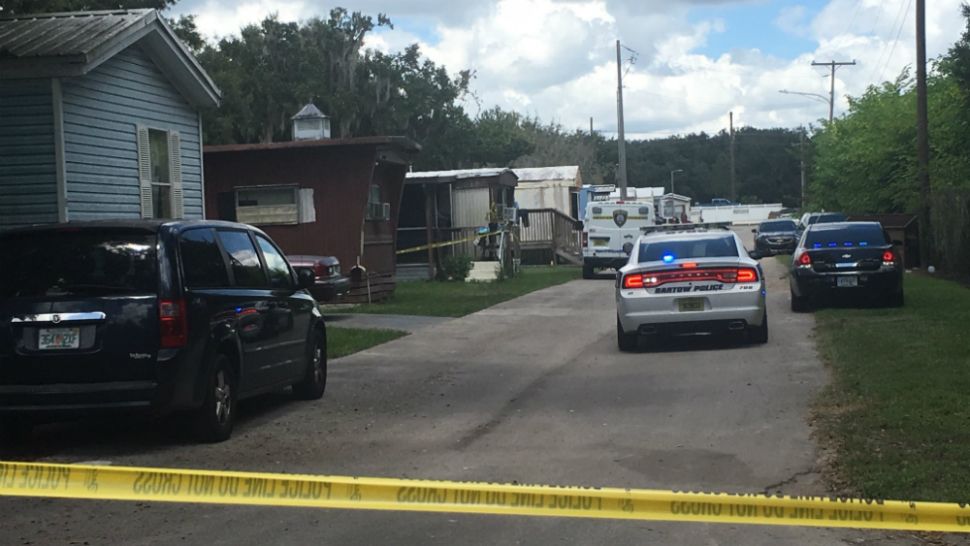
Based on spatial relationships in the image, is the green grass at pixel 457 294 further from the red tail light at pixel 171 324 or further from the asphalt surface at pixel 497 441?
the red tail light at pixel 171 324

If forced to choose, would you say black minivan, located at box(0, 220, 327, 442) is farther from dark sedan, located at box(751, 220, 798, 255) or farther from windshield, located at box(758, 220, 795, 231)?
windshield, located at box(758, 220, 795, 231)

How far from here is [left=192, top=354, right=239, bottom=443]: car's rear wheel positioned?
9148 mm

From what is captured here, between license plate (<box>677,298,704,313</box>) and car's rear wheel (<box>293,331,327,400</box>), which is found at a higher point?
license plate (<box>677,298,704,313</box>)

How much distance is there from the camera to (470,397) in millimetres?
11969

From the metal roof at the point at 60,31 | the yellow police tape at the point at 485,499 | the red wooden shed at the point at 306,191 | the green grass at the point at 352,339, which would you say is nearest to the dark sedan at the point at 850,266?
the green grass at the point at 352,339

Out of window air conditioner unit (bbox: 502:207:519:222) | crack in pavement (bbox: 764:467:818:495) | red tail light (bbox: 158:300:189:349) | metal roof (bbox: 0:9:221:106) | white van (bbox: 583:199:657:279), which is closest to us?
crack in pavement (bbox: 764:467:818:495)

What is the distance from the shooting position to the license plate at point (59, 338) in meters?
8.63

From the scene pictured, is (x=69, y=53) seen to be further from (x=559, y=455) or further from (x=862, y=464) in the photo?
(x=862, y=464)

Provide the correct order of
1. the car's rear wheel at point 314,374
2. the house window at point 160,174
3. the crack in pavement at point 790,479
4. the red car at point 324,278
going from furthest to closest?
the red car at point 324,278, the house window at point 160,174, the car's rear wheel at point 314,374, the crack in pavement at point 790,479

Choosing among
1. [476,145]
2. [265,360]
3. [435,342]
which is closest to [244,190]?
[435,342]

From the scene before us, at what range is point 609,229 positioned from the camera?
33062mm

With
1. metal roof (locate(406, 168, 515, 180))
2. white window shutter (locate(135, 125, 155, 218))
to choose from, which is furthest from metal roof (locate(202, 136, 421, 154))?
metal roof (locate(406, 168, 515, 180))

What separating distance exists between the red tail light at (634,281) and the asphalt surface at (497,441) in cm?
89

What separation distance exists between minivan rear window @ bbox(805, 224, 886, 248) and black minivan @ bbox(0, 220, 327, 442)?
12501 mm
